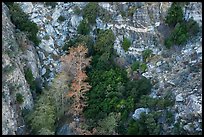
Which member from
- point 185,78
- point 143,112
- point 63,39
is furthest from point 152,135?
point 63,39

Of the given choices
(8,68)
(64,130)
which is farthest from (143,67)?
(8,68)

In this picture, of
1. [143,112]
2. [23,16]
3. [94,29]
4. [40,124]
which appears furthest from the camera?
[94,29]

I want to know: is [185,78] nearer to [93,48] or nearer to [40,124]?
[93,48]

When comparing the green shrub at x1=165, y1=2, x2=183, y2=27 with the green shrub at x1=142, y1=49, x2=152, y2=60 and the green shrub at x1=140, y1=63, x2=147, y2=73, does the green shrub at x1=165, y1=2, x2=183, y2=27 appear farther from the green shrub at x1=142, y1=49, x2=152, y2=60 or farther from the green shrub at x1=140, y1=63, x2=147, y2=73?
the green shrub at x1=140, y1=63, x2=147, y2=73

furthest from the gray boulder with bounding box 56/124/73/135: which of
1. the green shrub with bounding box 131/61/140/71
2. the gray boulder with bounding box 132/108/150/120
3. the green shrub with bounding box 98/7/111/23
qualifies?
the green shrub with bounding box 98/7/111/23

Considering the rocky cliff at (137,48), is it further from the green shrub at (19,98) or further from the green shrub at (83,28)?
the green shrub at (83,28)

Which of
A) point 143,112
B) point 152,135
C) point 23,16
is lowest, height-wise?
point 152,135

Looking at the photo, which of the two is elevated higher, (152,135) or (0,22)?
(0,22)
